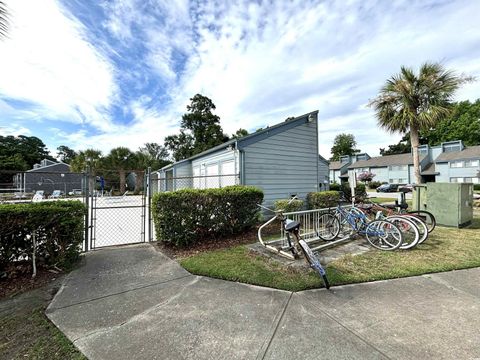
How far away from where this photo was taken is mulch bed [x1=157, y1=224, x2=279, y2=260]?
16.2ft

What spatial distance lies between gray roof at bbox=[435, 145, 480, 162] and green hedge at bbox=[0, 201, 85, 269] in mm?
40905

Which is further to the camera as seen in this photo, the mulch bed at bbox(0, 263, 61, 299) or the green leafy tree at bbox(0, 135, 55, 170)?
the green leafy tree at bbox(0, 135, 55, 170)

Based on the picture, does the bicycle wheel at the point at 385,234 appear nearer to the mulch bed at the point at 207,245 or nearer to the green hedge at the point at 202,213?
the mulch bed at the point at 207,245

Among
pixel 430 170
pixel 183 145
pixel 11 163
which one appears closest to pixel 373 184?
pixel 430 170

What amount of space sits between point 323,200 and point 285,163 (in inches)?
86.8

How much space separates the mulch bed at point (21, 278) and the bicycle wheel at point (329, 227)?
214 inches

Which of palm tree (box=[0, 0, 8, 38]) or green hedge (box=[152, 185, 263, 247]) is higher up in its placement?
palm tree (box=[0, 0, 8, 38])

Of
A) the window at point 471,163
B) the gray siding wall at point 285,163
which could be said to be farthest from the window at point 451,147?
the gray siding wall at point 285,163

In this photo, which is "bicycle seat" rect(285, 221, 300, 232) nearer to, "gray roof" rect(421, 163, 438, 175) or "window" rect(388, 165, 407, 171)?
"gray roof" rect(421, 163, 438, 175)

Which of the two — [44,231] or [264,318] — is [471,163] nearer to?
[264,318]

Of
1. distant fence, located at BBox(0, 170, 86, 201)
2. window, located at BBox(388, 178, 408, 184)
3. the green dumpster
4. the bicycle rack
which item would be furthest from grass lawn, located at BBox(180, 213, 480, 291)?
window, located at BBox(388, 178, 408, 184)

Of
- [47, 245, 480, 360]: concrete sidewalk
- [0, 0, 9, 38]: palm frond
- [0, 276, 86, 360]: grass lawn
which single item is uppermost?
[0, 0, 9, 38]: palm frond

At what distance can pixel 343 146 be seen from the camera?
193 feet

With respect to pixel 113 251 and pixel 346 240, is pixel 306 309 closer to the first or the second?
pixel 346 240
